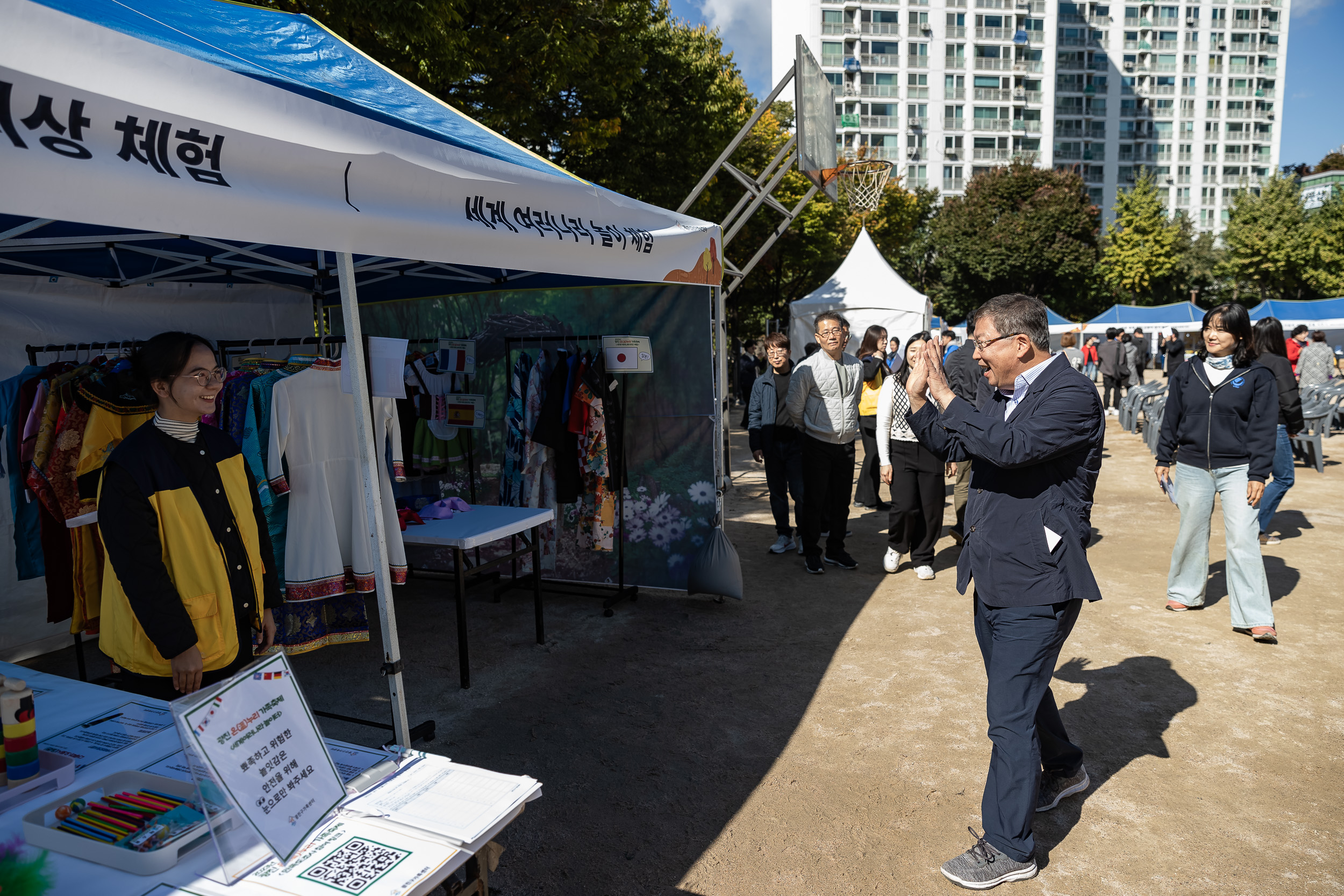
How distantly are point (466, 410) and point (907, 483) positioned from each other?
127 inches

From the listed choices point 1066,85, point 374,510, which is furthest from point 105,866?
point 1066,85

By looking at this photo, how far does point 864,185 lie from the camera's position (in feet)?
46.4

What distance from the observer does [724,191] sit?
2019cm

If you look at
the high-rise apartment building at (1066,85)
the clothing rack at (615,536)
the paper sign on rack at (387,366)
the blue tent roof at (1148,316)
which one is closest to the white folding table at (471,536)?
the clothing rack at (615,536)

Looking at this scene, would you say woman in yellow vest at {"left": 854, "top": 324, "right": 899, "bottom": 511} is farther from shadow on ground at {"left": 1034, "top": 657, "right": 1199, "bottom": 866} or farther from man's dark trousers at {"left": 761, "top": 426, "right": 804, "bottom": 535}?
shadow on ground at {"left": 1034, "top": 657, "right": 1199, "bottom": 866}

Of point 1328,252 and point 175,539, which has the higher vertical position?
point 1328,252

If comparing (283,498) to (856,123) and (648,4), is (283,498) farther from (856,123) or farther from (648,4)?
(856,123)

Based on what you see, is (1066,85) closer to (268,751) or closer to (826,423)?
(826,423)

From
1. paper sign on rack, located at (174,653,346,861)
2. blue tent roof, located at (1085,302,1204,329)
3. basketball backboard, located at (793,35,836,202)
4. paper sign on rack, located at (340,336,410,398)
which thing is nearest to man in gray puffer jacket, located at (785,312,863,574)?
basketball backboard, located at (793,35,836,202)

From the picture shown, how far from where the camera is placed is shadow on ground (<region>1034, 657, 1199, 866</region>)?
3.03 meters

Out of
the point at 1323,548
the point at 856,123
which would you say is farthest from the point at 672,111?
the point at 856,123

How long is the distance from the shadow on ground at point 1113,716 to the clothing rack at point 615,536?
2724 millimetres

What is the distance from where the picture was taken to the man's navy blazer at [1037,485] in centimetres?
243

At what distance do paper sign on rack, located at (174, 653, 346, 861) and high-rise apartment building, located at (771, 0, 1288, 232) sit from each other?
60.0 metres
